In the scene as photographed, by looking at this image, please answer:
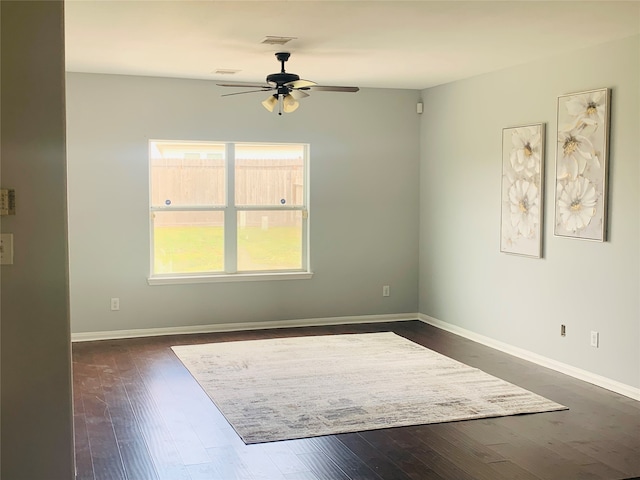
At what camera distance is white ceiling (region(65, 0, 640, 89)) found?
14.3 ft

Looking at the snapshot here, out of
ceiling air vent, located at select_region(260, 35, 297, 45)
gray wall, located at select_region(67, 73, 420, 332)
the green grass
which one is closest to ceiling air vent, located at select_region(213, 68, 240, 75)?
gray wall, located at select_region(67, 73, 420, 332)

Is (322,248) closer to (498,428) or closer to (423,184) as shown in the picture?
(423,184)

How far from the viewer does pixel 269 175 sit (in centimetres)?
764

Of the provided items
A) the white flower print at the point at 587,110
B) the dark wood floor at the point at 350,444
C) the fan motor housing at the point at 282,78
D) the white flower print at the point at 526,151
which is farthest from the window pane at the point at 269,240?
the white flower print at the point at 587,110

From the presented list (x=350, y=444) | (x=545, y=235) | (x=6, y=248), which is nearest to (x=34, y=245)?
(x=6, y=248)

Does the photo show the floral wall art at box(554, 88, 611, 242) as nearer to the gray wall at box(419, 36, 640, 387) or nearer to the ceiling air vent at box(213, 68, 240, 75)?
the gray wall at box(419, 36, 640, 387)

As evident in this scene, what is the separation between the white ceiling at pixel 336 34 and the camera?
4.36m

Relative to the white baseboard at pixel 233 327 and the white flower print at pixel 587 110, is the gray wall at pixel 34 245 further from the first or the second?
the white baseboard at pixel 233 327

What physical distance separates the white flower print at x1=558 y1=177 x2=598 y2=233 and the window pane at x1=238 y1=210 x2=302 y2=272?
2911 millimetres

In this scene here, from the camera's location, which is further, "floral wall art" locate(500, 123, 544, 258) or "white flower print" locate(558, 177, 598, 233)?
"floral wall art" locate(500, 123, 544, 258)

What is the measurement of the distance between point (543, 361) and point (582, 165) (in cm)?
165

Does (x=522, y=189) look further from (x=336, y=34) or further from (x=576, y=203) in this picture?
(x=336, y=34)

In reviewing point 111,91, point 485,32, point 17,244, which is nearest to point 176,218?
point 111,91

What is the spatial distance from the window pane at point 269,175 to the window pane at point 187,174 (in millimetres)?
208
